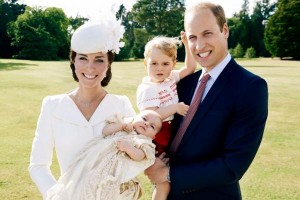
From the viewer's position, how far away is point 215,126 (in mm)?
2834

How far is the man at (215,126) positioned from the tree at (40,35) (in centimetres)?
6121

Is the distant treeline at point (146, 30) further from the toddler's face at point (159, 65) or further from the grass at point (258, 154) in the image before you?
the toddler's face at point (159, 65)

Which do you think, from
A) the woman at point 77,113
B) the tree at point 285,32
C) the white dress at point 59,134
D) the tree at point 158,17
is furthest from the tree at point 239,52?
the white dress at point 59,134

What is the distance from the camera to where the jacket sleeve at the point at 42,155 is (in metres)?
3.05

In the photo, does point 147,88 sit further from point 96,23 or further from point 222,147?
point 222,147

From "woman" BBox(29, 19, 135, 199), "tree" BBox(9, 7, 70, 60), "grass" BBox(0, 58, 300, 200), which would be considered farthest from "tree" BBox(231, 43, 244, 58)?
"woman" BBox(29, 19, 135, 199)

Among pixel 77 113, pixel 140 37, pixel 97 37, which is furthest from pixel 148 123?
pixel 140 37

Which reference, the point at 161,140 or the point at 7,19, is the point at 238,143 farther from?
the point at 7,19

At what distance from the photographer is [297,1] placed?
64312 millimetres

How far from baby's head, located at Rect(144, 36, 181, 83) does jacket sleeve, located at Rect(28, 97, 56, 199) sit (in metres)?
1.32

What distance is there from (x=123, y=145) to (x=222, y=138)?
2.47 ft

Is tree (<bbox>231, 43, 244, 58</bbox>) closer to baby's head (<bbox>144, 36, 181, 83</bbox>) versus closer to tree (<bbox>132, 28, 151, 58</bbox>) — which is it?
tree (<bbox>132, 28, 151, 58</bbox>)

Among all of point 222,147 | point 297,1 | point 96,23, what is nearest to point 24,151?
point 96,23

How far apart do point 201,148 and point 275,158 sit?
6.57 m
